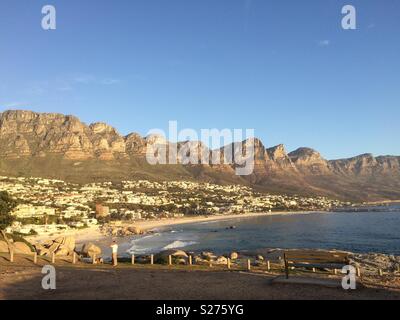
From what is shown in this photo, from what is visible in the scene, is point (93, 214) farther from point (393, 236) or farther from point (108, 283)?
point (108, 283)

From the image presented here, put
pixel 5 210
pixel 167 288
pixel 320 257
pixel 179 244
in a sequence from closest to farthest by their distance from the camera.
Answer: pixel 167 288
pixel 320 257
pixel 5 210
pixel 179 244

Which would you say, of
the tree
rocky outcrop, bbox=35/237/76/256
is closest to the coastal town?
rocky outcrop, bbox=35/237/76/256

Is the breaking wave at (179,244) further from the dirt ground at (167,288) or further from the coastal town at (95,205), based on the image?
the dirt ground at (167,288)

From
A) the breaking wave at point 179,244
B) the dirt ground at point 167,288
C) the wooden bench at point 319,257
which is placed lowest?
the breaking wave at point 179,244

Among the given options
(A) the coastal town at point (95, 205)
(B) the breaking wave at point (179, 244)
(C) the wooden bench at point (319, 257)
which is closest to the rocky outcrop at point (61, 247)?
(B) the breaking wave at point (179, 244)

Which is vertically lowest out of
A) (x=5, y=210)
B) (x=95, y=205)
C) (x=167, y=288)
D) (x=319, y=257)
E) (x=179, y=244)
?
(x=179, y=244)

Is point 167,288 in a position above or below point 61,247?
above

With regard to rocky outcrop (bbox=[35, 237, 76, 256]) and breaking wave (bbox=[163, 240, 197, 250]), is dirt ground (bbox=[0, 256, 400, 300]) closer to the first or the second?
rocky outcrop (bbox=[35, 237, 76, 256])

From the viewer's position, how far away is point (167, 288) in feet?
45.9

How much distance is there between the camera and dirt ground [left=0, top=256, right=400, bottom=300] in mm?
12391

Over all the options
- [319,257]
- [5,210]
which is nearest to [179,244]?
[5,210]

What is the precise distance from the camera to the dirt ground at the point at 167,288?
1239cm

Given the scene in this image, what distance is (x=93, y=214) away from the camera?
5094 inches

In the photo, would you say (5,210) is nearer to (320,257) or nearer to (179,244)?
(320,257)
